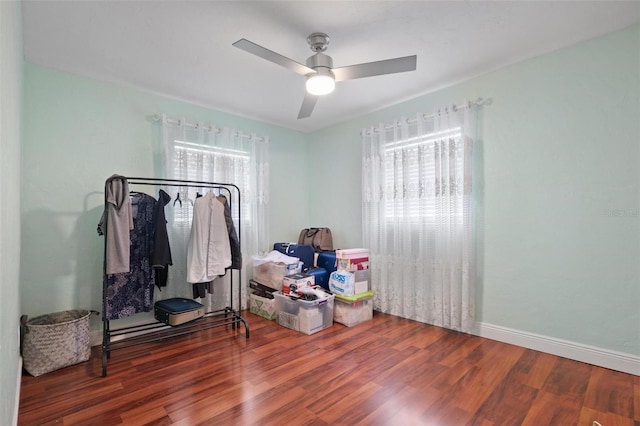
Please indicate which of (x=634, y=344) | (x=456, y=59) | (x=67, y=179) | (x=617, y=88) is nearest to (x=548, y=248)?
(x=634, y=344)

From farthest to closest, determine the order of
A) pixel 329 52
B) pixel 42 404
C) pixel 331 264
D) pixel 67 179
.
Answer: pixel 331 264 < pixel 67 179 < pixel 329 52 < pixel 42 404

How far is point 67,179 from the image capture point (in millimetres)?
2732

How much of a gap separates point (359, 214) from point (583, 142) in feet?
7.75

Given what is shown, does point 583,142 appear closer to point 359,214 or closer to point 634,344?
point 634,344

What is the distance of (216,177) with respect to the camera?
3570 mm

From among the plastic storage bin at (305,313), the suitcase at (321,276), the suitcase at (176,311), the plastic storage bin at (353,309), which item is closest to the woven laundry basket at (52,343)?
the suitcase at (176,311)

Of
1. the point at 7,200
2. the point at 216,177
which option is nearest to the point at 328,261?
the point at 216,177

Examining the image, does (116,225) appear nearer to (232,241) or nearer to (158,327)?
(232,241)

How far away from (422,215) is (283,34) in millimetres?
2189

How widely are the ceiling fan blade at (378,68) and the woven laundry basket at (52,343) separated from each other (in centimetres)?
290

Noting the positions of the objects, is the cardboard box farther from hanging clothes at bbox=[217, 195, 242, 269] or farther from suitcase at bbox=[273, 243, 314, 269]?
hanging clothes at bbox=[217, 195, 242, 269]

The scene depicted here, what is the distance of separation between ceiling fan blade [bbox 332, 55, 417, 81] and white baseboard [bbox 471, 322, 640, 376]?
2.44 meters

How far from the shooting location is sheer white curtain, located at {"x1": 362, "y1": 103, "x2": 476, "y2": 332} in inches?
117

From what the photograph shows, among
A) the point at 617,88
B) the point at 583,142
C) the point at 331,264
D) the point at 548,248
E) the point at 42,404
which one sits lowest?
the point at 42,404
